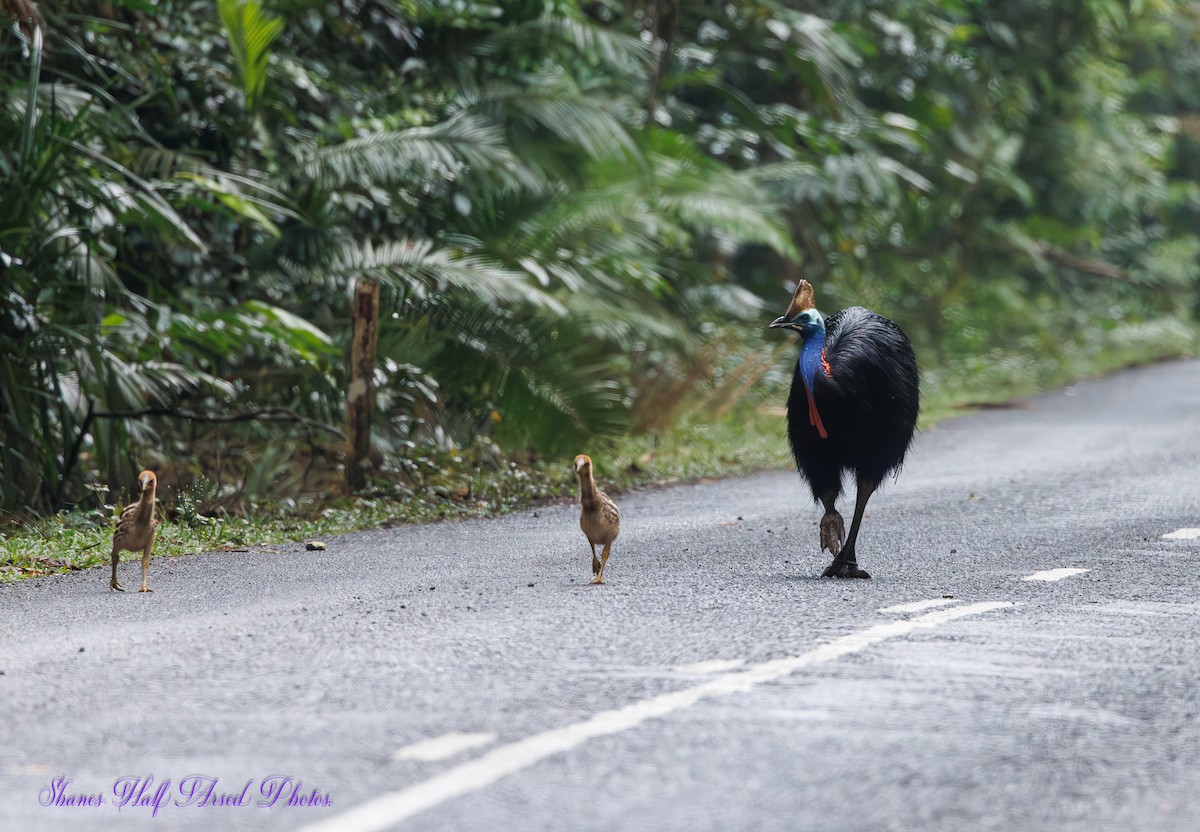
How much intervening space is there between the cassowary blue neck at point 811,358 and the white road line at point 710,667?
2075mm

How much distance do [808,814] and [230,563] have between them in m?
4.86

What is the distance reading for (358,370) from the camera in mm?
10914

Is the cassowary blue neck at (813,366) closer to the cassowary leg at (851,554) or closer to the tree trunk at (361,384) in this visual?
the cassowary leg at (851,554)

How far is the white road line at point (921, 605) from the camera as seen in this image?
663cm

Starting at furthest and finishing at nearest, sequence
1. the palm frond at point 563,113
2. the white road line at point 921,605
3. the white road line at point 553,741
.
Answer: the palm frond at point 563,113 → the white road line at point 921,605 → the white road line at point 553,741

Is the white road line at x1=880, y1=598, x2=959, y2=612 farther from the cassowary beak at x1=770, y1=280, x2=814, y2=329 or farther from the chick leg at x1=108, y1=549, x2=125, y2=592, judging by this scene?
the chick leg at x1=108, y1=549, x2=125, y2=592

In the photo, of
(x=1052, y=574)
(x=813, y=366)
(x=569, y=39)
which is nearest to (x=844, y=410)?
A: (x=813, y=366)

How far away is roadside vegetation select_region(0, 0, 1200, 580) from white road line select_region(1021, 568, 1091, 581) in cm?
398

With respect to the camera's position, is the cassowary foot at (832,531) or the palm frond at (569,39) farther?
the palm frond at (569,39)

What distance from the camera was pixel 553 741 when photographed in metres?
4.46

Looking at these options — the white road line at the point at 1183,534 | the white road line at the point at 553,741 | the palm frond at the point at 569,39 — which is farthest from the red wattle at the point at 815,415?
the palm frond at the point at 569,39

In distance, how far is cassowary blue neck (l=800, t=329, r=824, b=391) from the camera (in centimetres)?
732

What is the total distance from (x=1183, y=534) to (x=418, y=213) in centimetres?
700

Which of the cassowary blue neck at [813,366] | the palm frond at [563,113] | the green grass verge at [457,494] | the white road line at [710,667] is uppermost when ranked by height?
the palm frond at [563,113]
